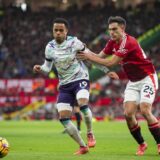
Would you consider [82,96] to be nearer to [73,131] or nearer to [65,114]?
[65,114]

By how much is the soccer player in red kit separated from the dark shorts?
2.70ft

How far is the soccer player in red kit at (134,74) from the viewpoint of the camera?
1123 centimetres

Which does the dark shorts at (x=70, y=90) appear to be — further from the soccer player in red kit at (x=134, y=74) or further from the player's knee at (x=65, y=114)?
the soccer player in red kit at (x=134, y=74)

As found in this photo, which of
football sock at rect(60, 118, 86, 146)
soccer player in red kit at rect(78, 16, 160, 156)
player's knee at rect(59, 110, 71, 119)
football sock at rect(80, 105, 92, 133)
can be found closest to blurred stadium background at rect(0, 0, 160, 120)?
football sock at rect(80, 105, 92, 133)

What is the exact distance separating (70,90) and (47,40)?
3467 cm

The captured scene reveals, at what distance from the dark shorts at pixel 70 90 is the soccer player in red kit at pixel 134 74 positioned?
0.82 metres

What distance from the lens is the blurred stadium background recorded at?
127 feet

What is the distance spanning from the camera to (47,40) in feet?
153

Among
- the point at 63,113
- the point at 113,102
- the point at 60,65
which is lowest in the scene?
the point at 113,102

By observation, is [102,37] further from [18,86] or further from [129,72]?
[129,72]

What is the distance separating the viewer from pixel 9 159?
10086 millimetres

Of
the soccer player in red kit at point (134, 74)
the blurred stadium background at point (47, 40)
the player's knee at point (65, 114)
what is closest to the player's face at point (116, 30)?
the soccer player in red kit at point (134, 74)

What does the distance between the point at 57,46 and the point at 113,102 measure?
25.9 m

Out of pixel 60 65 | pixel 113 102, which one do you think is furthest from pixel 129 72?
pixel 113 102
